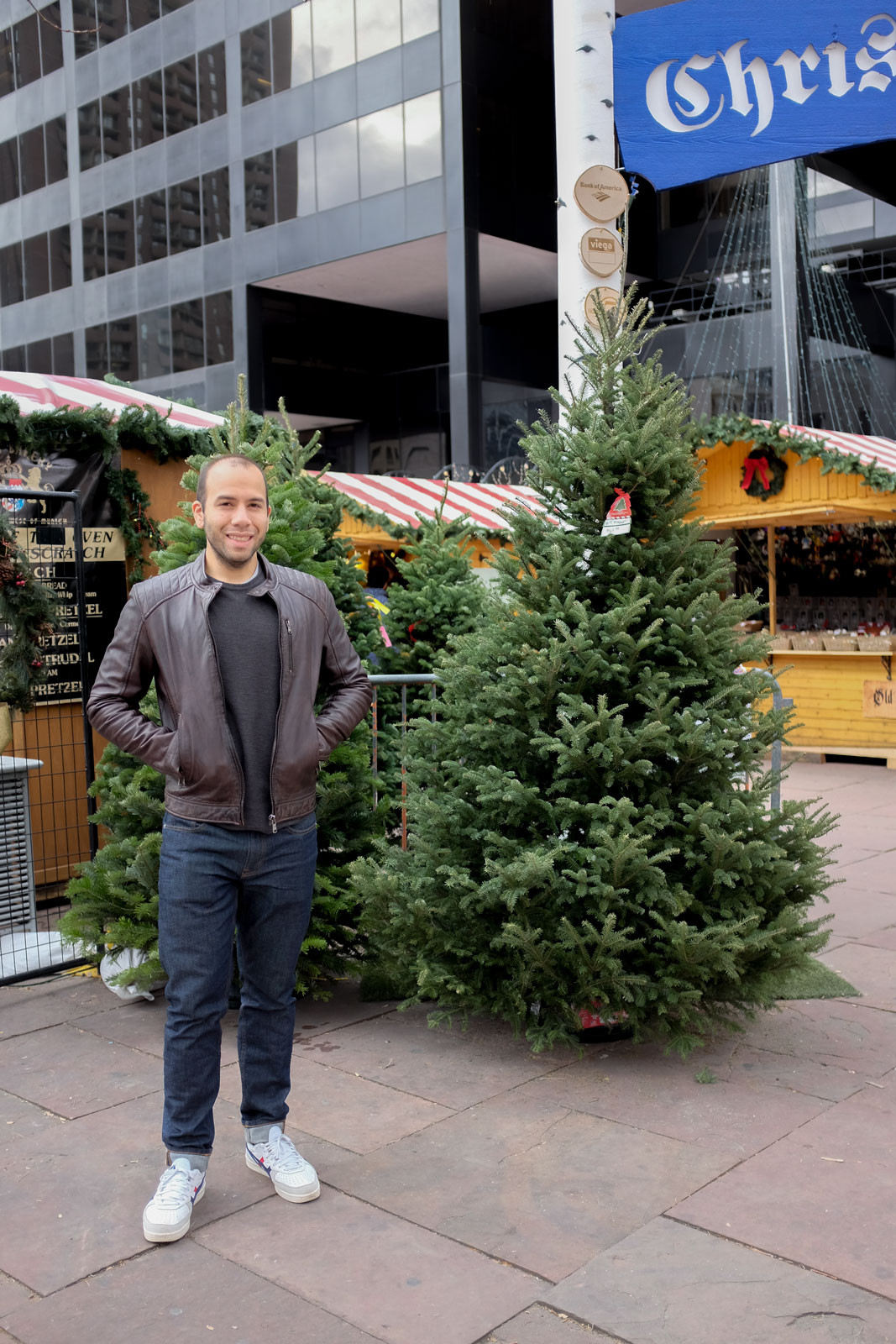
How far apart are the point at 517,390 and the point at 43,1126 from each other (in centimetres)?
3275

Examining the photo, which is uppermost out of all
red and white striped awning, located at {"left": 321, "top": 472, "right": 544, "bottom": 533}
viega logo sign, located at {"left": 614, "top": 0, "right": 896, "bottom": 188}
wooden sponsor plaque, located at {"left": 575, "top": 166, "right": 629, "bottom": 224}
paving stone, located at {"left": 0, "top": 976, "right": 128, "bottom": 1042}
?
viega logo sign, located at {"left": 614, "top": 0, "right": 896, "bottom": 188}

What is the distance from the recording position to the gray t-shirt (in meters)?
3.39

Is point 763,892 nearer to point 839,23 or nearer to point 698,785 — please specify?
point 698,785

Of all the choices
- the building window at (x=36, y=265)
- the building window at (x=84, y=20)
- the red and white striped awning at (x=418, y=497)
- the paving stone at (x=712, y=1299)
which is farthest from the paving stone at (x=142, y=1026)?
the building window at (x=36, y=265)

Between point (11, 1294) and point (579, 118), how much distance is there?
481 cm

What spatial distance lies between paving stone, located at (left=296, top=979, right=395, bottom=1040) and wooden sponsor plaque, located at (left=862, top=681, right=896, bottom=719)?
30.8ft

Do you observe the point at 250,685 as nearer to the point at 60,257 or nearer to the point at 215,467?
the point at 215,467

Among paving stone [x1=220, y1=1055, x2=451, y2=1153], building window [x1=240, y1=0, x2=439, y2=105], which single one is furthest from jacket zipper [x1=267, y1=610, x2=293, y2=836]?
building window [x1=240, y1=0, x2=439, y2=105]

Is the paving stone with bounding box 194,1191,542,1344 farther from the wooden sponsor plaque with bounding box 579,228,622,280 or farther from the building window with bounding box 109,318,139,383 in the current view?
the building window with bounding box 109,318,139,383

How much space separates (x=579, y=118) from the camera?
17.2 feet

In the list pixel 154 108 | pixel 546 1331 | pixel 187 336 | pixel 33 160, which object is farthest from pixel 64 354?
pixel 546 1331

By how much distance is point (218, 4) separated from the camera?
32906 millimetres

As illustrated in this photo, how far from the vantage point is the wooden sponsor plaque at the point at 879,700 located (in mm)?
13242

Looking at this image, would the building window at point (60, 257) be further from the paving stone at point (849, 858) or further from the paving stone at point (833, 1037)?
the paving stone at point (833, 1037)
